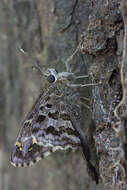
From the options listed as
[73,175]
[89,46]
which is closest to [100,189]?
[73,175]

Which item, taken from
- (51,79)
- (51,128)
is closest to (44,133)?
(51,128)

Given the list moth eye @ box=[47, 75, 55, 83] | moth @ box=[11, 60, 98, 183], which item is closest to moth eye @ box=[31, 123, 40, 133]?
moth @ box=[11, 60, 98, 183]

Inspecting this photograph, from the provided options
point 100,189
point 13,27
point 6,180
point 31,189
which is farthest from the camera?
point 6,180

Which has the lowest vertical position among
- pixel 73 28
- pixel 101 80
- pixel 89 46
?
pixel 101 80

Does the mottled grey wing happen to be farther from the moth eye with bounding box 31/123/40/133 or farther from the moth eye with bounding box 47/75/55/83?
the moth eye with bounding box 47/75/55/83

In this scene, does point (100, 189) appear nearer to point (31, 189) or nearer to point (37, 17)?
point (31, 189)

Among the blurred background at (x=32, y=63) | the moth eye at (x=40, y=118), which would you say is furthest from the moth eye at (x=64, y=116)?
the blurred background at (x=32, y=63)

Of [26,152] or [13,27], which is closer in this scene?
[26,152]
